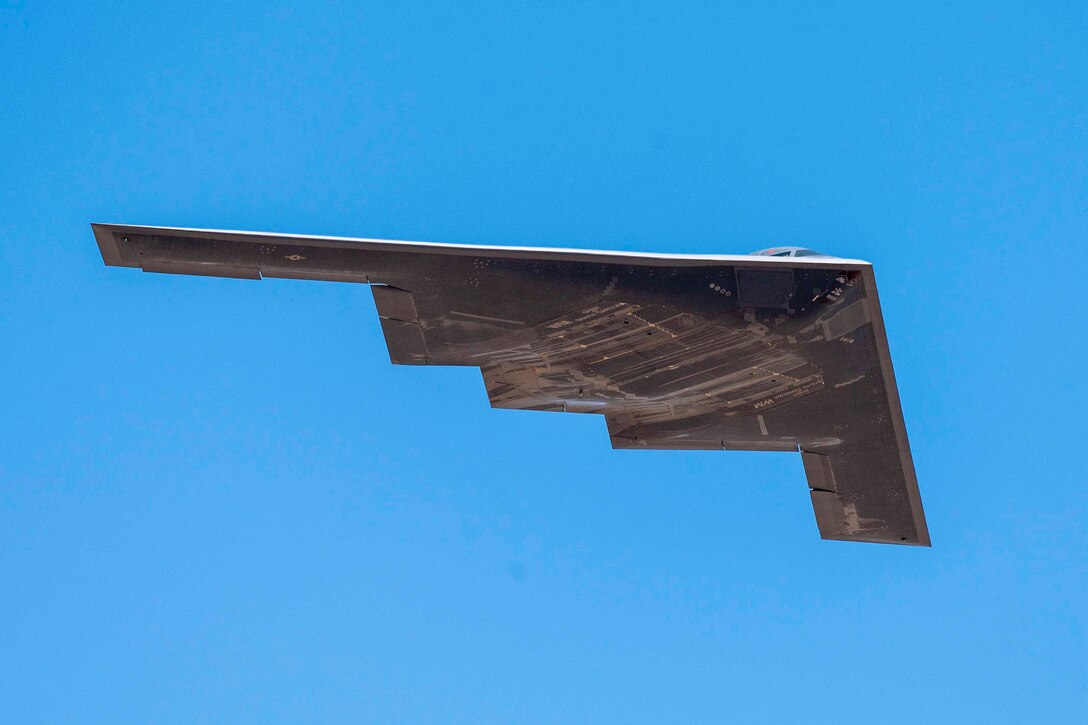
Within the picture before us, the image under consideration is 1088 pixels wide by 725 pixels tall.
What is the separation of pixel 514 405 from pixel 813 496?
5.78 meters

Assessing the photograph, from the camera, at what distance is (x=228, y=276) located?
2047 centimetres

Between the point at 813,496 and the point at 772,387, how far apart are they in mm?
3216

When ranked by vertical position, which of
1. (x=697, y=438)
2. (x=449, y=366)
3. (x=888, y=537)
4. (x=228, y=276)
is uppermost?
(x=228, y=276)

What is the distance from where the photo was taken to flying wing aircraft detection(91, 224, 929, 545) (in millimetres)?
19656

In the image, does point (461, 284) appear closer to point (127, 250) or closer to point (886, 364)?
point (127, 250)

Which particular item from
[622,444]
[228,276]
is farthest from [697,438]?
[228,276]

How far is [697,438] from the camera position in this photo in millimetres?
24391

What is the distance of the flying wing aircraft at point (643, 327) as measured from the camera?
19656 millimetres

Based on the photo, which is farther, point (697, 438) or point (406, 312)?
point (697, 438)

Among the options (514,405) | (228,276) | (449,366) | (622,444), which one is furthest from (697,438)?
(228,276)

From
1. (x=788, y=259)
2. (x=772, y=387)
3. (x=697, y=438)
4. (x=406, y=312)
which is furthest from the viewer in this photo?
(x=697, y=438)

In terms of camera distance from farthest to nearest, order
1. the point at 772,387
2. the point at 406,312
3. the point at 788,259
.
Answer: the point at 772,387 → the point at 406,312 → the point at 788,259

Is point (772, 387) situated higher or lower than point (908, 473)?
higher

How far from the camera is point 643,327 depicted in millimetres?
20625
